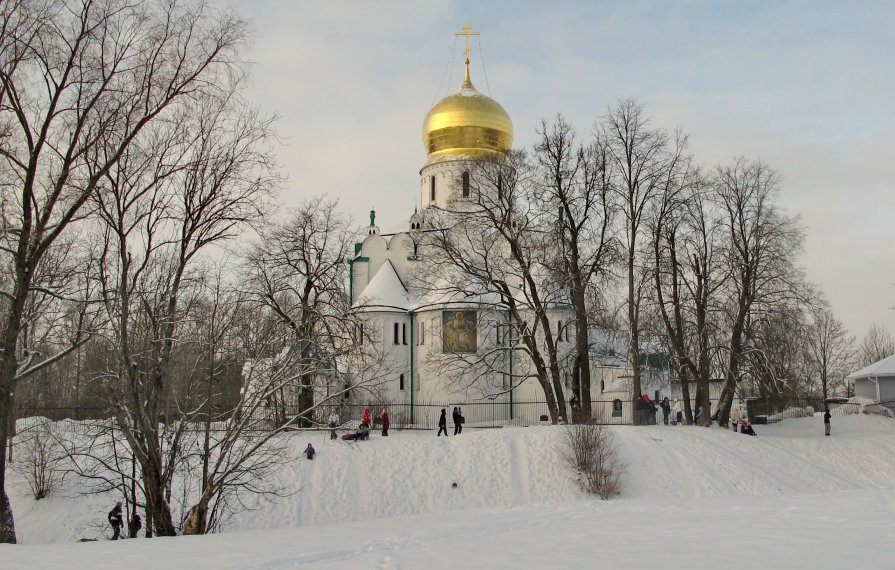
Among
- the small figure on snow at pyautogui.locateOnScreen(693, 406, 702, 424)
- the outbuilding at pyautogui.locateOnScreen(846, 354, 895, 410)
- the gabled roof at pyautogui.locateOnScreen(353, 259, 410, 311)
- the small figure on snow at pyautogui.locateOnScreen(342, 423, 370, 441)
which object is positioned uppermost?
the gabled roof at pyautogui.locateOnScreen(353, 259, 410, 311)

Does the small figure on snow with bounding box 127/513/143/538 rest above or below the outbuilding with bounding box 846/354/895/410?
below

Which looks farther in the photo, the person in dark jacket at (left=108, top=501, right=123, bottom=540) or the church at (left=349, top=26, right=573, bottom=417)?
the church at (left=349, top=26, right=573, bottom=417)

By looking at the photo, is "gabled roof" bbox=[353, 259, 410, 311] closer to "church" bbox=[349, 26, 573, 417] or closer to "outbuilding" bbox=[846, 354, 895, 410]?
"church" bbox=[349, 26, 573, 417]

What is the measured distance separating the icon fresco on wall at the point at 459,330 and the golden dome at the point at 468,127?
8687mm

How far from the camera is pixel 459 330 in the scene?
35.6m

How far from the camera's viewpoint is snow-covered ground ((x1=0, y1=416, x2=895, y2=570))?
9859mm

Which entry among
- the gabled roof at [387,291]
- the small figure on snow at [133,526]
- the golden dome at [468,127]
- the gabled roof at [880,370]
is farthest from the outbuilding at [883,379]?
the small figure on snow at [133,526]

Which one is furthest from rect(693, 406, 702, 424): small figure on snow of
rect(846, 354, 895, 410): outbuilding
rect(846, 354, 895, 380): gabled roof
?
rect(846, 354, 895, 380): gabled roof

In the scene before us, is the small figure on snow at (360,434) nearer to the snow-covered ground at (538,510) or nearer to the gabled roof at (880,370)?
the snow-covered ground at (538,510)

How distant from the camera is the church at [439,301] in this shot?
34.9m

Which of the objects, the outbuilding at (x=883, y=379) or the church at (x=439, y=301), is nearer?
the church at (x=439, y=301)

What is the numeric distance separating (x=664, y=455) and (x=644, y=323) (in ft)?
20.3

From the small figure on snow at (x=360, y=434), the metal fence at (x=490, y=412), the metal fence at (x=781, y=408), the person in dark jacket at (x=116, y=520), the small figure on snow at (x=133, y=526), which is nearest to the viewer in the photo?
the small figure on snow at (x=133, y=526)

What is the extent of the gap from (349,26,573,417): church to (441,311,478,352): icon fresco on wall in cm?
4
